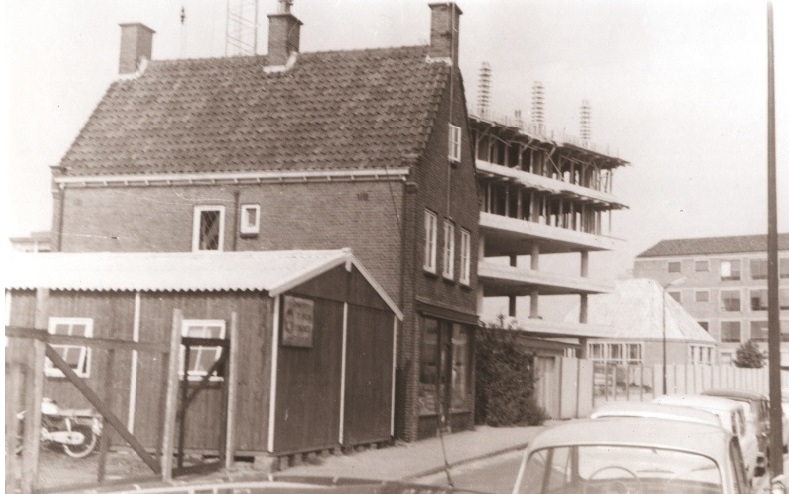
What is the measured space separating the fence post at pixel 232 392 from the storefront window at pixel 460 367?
37.2 feet

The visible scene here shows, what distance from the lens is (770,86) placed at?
17094mm

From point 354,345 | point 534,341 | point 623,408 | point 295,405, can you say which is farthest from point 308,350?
point 534,341

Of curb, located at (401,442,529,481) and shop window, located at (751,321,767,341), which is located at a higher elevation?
shop window, located at (751,321,767,341)

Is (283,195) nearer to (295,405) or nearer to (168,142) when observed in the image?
(168,142)

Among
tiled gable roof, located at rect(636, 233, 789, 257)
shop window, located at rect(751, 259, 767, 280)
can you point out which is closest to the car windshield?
shop window, located at rect(751, 259, 767, 280)

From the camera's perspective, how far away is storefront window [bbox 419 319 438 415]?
23.1 metres

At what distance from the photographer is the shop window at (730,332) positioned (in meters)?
93.6

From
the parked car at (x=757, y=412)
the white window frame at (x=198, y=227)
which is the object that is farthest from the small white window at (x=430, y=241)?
the parked car at (x=757, y=412)

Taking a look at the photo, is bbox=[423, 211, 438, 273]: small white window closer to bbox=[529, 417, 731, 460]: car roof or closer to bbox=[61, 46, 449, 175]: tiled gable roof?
bbox=[61, 46, 449, 175]: tiled gable roof

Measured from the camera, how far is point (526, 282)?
53000mm

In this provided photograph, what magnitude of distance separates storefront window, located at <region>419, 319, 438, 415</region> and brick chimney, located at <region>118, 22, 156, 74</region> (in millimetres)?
11507

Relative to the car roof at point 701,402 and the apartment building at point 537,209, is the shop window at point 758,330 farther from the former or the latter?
the car roof at point 701,402

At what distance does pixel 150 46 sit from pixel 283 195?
26.5 ft

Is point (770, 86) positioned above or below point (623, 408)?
above
